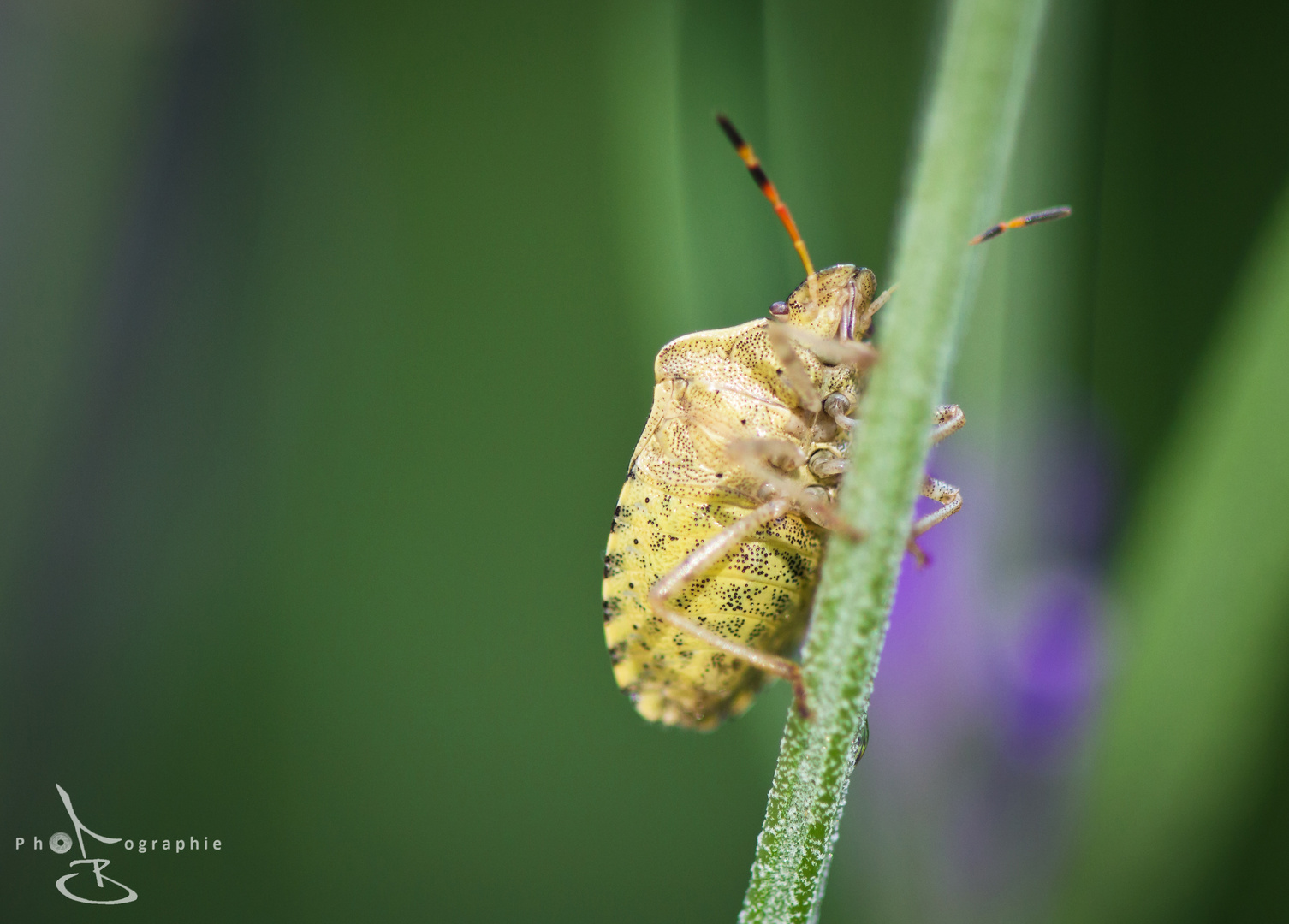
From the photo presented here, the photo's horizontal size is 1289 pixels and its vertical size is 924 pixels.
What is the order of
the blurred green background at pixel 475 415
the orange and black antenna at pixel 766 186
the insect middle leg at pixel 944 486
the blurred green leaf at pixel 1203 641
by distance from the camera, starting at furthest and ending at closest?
the insect middle leg at pixel 944 486, the blurred green background at pixel 475 415, the orange and black antenna at pixel 766 186, the blurred green leaf at pixel 1203 641

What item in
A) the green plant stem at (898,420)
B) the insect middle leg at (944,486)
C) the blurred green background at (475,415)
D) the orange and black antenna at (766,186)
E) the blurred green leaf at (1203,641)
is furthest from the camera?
the insect middle leg at (944,486)

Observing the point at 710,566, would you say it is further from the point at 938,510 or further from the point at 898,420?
the point at 898,420

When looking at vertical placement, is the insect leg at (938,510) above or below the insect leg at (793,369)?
below

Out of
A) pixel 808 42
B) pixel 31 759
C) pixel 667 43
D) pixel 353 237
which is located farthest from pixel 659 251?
pixel 31 759

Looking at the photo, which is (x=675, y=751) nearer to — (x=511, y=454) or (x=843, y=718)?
(x=511, y=454)

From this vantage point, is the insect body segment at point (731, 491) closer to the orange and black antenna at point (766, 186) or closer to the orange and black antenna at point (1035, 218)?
the orange and black antenna at point (766, 186)

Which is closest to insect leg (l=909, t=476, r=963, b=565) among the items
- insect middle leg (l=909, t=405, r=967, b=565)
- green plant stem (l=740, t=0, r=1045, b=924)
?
insect middle leg (l=909, t=405, r=967, b=565)
